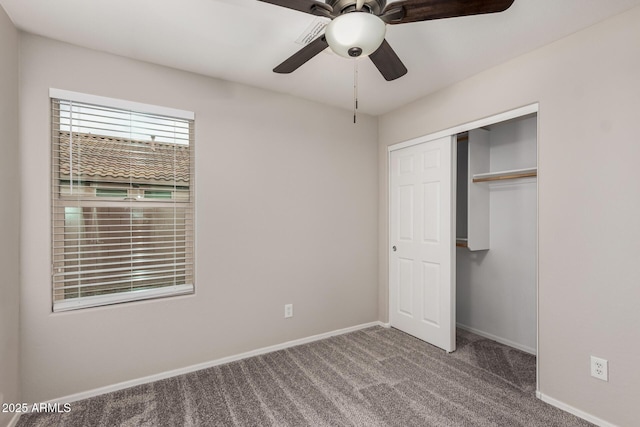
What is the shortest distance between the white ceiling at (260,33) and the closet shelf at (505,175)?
965 millimetres

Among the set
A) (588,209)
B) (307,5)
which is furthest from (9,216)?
(588,209)

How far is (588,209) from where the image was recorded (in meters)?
2.02

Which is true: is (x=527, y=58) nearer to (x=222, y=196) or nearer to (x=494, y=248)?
(x=494, y=248)

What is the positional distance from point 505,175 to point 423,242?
98 centimetres

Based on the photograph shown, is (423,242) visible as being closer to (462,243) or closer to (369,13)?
(462,243)

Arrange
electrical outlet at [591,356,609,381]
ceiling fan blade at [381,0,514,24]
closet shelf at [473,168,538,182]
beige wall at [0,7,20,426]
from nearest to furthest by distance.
Answer: ceiling fan blade at [381,0,514,24] < beige wall at [0,7,20,426] < electrical outlet at [591,356,609,381] < closet shelf at [473,168,538,182]

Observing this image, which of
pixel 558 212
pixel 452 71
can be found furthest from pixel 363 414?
pixel 452 71

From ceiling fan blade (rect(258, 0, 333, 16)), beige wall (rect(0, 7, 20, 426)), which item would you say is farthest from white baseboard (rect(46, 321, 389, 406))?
ceiling fan blade (rect(258, 0, 333, 16))

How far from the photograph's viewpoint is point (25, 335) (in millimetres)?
2066

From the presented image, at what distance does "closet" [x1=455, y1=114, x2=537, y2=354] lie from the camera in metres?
3.01

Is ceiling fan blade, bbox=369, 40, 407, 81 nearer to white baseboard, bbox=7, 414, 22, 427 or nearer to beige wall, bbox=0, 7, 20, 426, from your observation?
beige wall, bbox=0, 7, 20, 426

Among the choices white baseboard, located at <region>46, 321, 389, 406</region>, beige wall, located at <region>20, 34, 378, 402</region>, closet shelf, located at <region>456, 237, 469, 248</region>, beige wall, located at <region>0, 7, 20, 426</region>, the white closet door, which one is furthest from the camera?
closet shelf, located at <region>456, 237, 469, 248</region>

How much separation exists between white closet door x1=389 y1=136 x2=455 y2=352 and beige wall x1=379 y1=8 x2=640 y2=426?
2.53ft

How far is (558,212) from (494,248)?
1231mm
